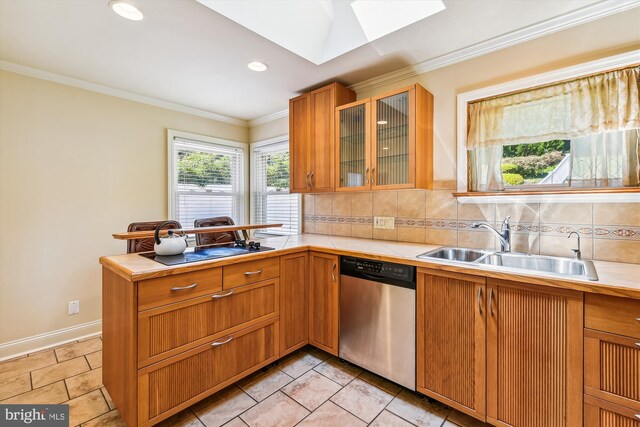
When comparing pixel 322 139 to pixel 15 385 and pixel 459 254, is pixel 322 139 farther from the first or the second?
pixel 15 385

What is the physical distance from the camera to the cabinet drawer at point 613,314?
115 cm

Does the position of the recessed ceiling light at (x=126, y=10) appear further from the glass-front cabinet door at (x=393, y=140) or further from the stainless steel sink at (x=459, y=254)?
the stainless steel sink at (x=459, y=254)

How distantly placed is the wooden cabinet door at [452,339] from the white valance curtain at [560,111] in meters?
1.10

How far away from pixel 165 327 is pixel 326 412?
1050 mm

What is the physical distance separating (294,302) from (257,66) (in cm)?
194

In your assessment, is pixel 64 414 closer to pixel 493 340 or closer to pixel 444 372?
pixel 444 372

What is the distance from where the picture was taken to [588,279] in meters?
1.24

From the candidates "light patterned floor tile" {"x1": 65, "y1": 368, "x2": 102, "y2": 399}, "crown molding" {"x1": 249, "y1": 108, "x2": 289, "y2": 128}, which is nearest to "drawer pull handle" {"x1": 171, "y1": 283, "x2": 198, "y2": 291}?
"light patterned floor tile" {"x1": 65, "y1": 368, "x2": 102, "y2": 399}

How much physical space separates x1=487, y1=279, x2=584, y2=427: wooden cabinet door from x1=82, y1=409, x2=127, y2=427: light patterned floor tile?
2028 millimetres

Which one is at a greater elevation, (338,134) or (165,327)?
(338,134)

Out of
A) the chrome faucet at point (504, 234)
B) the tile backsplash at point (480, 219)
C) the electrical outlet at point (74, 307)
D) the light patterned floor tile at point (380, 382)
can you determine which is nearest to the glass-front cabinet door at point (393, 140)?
the tile backsplash at point (480, 219)

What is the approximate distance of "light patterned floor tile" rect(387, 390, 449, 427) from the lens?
1.63 meters

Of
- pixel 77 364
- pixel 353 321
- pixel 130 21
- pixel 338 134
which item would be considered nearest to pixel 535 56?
pixel 338 134

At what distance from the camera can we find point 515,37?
74.9 inches
